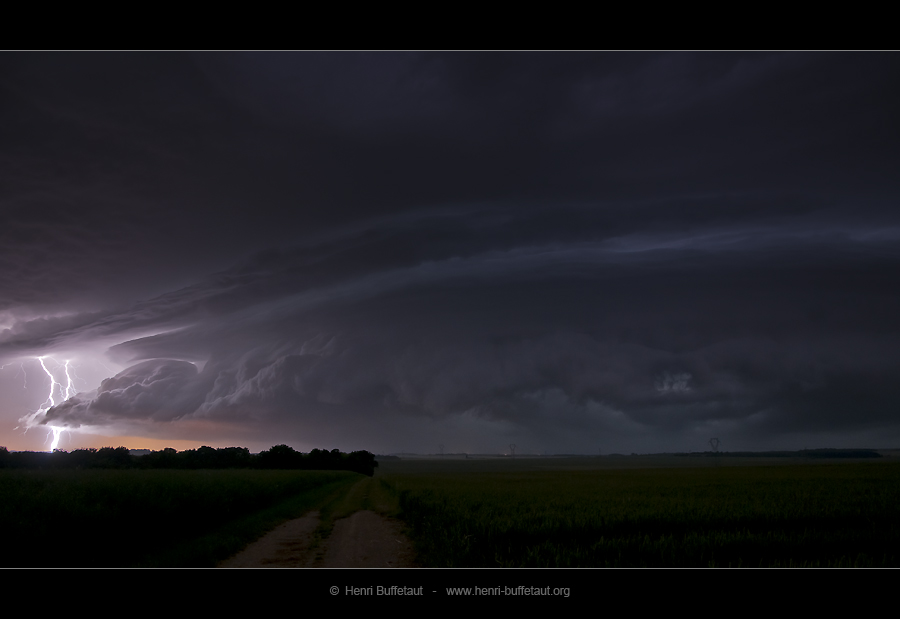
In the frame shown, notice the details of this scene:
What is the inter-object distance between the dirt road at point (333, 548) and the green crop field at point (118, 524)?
954 mm

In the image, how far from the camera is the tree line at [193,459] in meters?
63.0

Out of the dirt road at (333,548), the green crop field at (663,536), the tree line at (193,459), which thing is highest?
the green crop field at (663,536)

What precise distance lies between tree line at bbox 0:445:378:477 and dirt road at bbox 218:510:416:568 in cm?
3771

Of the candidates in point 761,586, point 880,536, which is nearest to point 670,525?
point 880,536

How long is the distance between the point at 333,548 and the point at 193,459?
91039 millimetres

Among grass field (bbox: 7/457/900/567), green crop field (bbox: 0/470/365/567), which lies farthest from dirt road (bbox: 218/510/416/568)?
green crop field (bbox: 0/470/365/567)

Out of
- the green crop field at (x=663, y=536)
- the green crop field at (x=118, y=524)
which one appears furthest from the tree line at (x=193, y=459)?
the green crop field at (x=663, y=536)

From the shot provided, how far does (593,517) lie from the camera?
17219mm

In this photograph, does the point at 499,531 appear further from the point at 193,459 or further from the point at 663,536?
the point at 193,459

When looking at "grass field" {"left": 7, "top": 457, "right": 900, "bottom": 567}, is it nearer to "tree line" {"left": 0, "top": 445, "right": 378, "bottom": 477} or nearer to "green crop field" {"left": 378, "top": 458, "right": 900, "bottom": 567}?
"green crop field" {"left": 378, "top": 458, "right": 900, "bottom": 567}

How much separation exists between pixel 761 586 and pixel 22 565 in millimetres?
18489

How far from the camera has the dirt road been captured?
14.9m

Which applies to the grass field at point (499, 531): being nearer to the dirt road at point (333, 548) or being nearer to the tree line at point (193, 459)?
the dirt road at point (333, 548)

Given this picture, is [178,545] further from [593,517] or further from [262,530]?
[593,517]
